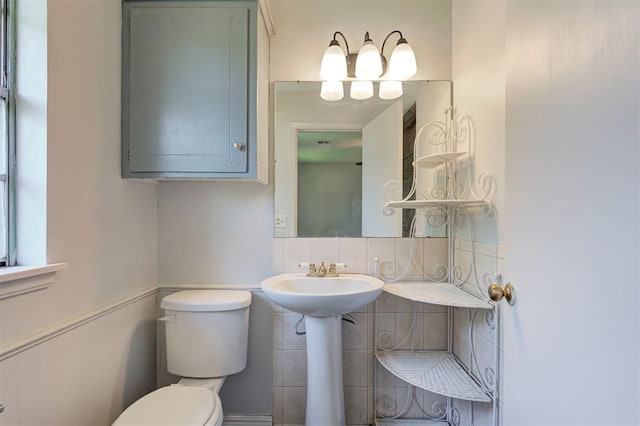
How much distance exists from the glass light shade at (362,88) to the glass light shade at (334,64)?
0.08 m

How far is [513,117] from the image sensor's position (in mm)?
887

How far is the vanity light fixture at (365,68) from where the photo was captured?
1.64 m

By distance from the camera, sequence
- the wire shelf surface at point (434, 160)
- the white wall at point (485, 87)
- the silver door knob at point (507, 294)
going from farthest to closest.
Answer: the wire shelf surface at point (434, 160) → the white wall at point (485, 87) → the silver door knob at point (507, 294)

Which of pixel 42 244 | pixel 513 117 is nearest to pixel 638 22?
pixel 513 117

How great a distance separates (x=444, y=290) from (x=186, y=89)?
150 cm

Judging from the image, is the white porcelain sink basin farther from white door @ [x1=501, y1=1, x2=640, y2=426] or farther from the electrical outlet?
white door @ [x1=501, y1=1, x2=640, y2=426]

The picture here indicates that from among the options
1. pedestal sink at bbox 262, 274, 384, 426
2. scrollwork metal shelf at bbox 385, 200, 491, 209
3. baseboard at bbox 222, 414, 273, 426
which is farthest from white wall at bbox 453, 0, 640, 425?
baseboard at bbox 222, 414, 273, 426

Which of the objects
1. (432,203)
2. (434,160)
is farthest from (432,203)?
(434,160)

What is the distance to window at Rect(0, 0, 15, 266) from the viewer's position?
3.34ft

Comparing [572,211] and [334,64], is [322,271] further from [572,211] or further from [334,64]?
[572,211]

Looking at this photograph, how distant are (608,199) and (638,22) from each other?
27 cm

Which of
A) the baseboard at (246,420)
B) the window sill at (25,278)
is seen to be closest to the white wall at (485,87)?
the baseboard at (246,420)

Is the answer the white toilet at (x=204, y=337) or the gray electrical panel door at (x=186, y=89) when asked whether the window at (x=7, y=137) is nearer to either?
the gray electrical panel door at (x=186, y=89)

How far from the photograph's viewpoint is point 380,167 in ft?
5.81
